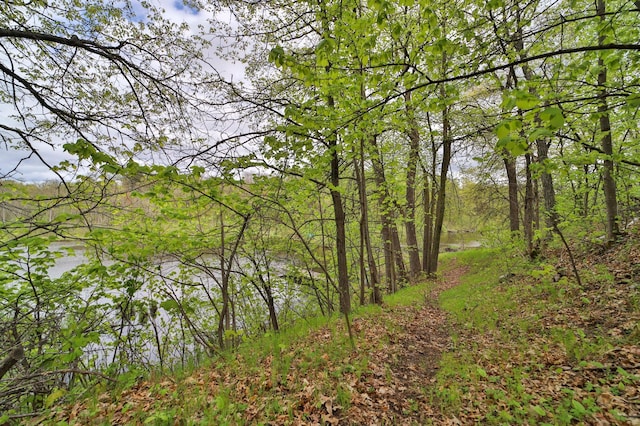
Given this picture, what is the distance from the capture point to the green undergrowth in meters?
2.76

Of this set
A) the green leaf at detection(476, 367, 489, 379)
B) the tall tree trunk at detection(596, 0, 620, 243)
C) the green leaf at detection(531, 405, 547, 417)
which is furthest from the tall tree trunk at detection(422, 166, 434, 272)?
the green leaf at detection(531, 405, 547, 417)

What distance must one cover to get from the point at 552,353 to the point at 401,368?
6.62ft

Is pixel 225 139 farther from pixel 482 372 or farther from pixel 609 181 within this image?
pixel 609 181

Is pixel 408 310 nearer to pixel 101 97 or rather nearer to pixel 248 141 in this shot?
pixel 248 141

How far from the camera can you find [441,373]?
3.85 meters

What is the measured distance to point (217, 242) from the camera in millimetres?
5293

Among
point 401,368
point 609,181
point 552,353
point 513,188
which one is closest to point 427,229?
point 513,188

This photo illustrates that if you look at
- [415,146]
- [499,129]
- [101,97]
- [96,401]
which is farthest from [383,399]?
[415,146]

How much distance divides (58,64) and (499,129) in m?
5.28

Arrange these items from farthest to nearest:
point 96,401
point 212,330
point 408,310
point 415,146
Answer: point 415,146 → point 212,330 → point 408,310 → point 96,401

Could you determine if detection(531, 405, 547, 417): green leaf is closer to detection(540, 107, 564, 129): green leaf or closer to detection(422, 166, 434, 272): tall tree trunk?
detection(540, 107, 564, 129): green leaf

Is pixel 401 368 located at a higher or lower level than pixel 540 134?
lower

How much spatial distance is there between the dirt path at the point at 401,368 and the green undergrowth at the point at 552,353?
24cm

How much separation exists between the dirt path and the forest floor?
18 mm
